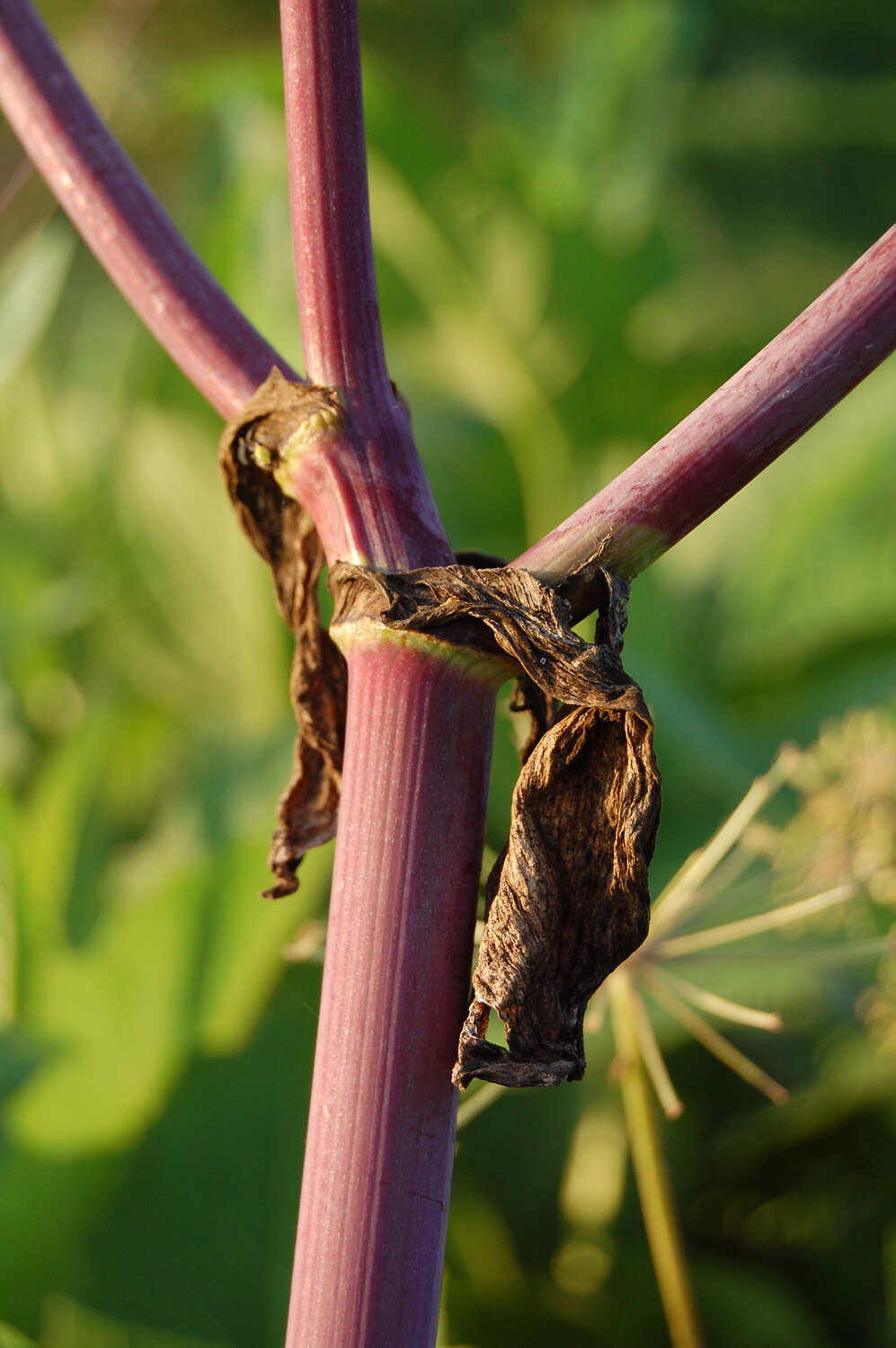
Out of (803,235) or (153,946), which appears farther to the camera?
(803,235)

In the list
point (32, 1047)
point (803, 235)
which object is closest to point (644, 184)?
point (803, 235)

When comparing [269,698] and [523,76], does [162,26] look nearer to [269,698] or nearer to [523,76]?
[523,76]

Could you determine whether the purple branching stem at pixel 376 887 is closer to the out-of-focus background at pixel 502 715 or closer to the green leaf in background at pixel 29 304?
the out-of-focus background at pixel 502 715

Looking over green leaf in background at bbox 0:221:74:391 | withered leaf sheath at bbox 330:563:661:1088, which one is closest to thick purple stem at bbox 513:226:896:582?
withered leaf sheath at bbox 330:563:661:1088

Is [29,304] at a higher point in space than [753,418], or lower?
higher

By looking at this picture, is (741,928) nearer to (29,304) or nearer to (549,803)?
(549,803)

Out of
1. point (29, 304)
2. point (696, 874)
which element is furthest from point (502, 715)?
point (29, 304)
